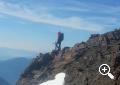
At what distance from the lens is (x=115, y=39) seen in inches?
5773

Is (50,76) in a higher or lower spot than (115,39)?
lower

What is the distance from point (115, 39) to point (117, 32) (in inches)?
473

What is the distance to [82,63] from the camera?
116m

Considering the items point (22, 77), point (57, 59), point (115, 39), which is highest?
point (115, 39)

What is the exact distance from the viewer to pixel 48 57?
166 m

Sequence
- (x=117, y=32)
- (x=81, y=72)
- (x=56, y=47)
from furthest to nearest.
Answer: (x=56, y=47), (x=117, y=32), (x=81, y=72)

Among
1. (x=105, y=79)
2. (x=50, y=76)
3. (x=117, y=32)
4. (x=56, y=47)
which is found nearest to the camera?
(x=105, y=79)

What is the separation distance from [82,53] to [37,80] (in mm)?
23171

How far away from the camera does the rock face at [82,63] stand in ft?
305

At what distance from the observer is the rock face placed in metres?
93.1

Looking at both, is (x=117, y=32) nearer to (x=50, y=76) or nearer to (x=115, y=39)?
(x=115, y=39)

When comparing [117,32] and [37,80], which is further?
[117,32]

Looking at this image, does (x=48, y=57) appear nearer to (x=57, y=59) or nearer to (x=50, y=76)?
(x=57, y=59)

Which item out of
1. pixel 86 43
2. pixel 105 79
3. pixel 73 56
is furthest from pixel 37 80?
pixel 105 79
